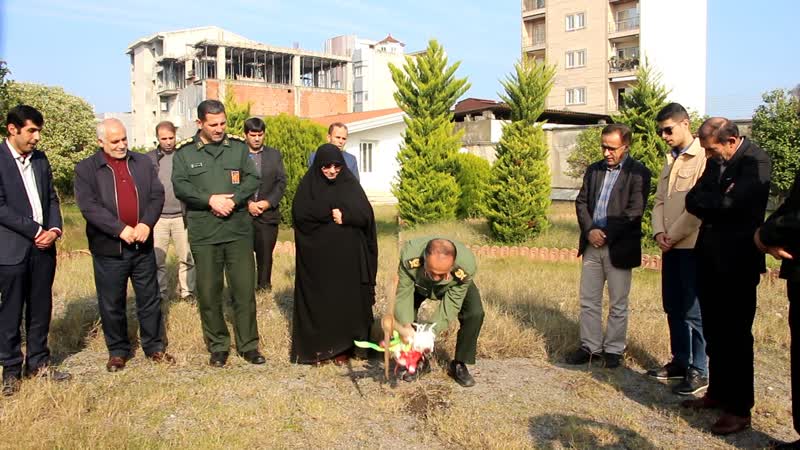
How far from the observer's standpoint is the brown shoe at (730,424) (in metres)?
4.18

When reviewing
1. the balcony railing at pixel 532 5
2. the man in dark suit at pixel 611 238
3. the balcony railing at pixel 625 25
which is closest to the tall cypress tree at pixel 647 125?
the man in dark suit at pixel 611 238

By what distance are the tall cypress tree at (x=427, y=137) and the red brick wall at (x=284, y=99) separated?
Answer: 112 ft

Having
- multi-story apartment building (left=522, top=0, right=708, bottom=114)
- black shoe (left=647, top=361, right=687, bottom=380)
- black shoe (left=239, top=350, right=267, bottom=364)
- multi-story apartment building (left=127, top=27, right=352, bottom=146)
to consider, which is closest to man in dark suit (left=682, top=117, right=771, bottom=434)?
black shoe (left=647, top=361, right=687, bottom=380)

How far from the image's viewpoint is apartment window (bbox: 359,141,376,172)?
28.6m

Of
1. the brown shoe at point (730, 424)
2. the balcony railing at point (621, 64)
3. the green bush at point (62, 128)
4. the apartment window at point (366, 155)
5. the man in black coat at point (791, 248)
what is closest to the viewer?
the man in black coat at point (791, 248)

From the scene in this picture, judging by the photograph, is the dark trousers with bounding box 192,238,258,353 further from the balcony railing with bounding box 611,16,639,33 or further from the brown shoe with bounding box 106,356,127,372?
the balcony railing with bounding box 611,16,639,33

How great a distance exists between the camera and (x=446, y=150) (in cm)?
1588

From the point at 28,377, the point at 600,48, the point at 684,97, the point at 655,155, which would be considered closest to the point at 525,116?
the point at 655,155

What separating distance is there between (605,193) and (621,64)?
40.6 meters

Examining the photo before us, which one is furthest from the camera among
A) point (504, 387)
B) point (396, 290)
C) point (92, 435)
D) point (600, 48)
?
point (600, 48)

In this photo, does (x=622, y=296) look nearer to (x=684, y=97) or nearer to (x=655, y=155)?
(x=655, y=155)

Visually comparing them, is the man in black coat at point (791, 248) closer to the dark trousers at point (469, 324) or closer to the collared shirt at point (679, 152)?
the collared shirt at point (679, 152)

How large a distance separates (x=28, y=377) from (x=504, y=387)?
3.61 meters

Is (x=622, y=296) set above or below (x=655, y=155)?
below
